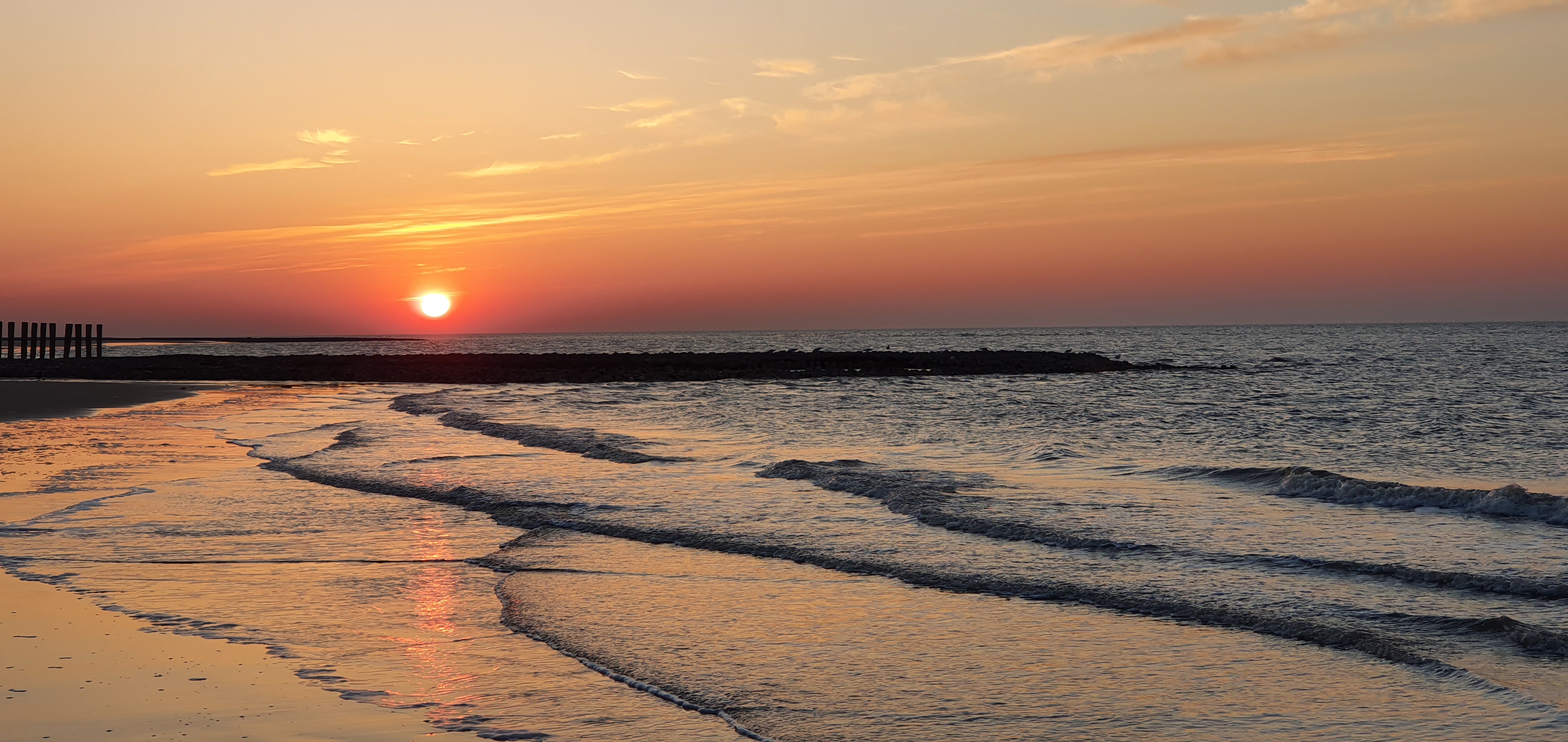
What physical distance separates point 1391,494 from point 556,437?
1717 centimetres

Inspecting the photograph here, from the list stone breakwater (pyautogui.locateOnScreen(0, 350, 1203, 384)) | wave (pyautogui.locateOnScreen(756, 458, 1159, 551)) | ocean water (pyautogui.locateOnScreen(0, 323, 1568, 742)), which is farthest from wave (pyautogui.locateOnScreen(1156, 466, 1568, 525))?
stone breakwater (pyautogui.locateOnScreen(0, 350, 1203, 384))

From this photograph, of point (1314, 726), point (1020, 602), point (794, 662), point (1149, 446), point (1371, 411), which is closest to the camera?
point (1314, 726)

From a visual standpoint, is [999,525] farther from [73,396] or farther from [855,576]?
[73,396]

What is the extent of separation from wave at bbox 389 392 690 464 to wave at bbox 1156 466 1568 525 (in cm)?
967

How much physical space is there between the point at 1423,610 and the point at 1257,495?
767 cm

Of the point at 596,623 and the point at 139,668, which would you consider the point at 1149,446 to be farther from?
the point at 139,668

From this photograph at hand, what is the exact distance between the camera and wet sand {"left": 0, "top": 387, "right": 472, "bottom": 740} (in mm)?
6094

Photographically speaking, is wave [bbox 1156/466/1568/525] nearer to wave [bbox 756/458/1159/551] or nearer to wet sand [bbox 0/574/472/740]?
wave [bbox 756/458/1159/551]

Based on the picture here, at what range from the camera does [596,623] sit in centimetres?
893

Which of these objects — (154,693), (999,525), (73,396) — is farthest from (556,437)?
(73,396)

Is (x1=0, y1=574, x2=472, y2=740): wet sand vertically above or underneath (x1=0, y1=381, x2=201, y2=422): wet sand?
above

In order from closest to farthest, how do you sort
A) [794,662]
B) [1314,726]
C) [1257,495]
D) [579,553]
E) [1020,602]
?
[1314,726]
[794,662]
[1020,602]
[579,553]
[1257,495]

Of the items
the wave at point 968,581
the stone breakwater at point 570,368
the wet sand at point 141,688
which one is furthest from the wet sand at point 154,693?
the stone breakwater at point 570,368

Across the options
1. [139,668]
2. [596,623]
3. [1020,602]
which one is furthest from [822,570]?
[139,668]
